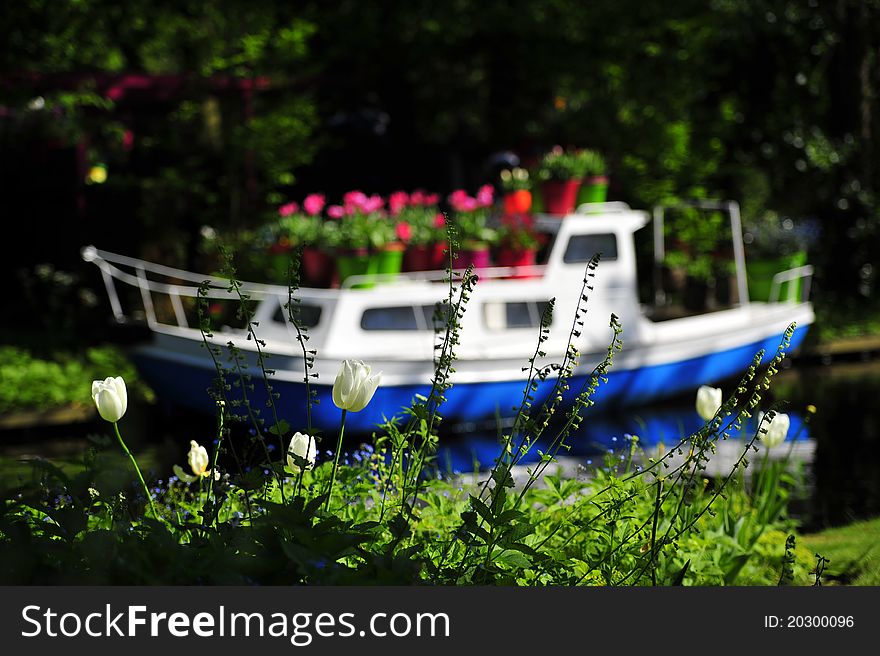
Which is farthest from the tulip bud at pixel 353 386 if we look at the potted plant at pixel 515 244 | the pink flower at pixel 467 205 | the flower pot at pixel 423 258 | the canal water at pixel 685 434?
the pink flower at pixel 467 205

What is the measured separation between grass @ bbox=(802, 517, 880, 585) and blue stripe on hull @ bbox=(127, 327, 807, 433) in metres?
2.65

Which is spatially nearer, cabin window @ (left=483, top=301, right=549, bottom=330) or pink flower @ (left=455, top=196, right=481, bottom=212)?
cabin window @ (left=483, top=301, right=549, bottom=330)

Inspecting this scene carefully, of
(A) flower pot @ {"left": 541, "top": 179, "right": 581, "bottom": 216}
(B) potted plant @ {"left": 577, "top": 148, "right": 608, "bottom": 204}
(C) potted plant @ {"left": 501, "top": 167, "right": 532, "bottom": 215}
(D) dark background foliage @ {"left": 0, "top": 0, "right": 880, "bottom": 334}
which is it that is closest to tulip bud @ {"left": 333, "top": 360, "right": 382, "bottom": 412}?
(C) potted plant @ {"left": 501, "top": 167, "right": 532, "bottom": 215}

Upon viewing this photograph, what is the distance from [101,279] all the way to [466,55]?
6.15 meters

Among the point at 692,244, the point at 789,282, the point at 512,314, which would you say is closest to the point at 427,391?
the point at 512,314

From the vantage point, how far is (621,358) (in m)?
10.8

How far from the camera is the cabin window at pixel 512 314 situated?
10508mm

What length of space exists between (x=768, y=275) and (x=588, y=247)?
11.9 feet

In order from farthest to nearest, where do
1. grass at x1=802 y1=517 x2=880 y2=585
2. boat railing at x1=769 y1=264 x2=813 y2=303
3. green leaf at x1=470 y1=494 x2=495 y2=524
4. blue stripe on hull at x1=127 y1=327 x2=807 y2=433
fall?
boat railing at x1=769 y1=264 x2=813 y2=303
blue stripe on hull at x1=127 y1=327 x2=807 y2=433
grass at x1=802 y1=517 x2=880 y2=585
green leaf at x1=470 y1=494 x2=495 y2=524

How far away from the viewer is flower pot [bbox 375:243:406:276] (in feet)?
33.7

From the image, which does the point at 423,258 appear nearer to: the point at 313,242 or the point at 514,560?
the point at 313,242

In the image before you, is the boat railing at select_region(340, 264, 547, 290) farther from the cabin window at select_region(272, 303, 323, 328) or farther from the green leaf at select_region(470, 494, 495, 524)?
the green leaf at select_region(470, 494, 495, 524)

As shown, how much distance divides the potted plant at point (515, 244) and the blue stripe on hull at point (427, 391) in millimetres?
1204

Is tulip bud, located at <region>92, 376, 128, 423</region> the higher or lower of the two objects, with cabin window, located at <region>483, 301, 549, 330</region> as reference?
lower
